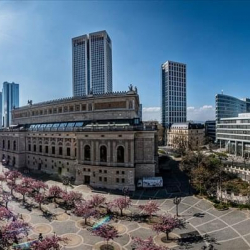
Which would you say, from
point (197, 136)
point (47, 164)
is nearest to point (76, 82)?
point (197, 136)

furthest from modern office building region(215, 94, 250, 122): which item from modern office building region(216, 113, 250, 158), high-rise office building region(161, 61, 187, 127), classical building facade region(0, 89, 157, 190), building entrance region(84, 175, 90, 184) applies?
building entrance region(84, 175, 90, 184)

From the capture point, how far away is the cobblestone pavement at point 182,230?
86.9ft

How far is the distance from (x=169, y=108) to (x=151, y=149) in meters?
117

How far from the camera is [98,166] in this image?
4972cm

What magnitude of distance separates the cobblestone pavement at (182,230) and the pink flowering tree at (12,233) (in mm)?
2000

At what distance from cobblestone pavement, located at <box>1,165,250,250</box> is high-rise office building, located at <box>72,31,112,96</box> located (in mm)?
131147

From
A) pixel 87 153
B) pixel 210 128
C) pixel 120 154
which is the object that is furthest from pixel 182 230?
pixel 210 128

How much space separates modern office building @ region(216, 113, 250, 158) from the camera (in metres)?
96.4

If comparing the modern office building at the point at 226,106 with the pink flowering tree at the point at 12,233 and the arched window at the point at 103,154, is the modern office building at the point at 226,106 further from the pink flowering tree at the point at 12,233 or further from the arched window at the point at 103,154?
the pink flowering tree at the point at 12,233

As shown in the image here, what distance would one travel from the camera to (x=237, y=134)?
103062 millimetres

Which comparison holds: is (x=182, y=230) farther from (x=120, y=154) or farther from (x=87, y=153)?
(x=87, y=153)

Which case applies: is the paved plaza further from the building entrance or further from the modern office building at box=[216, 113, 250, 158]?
the modern office building at box=[216, 113, 250, 158]

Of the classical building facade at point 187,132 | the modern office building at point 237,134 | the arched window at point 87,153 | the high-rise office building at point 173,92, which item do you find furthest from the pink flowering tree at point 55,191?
the high-rise office building at point 173,92

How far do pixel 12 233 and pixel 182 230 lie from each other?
2102 cm
